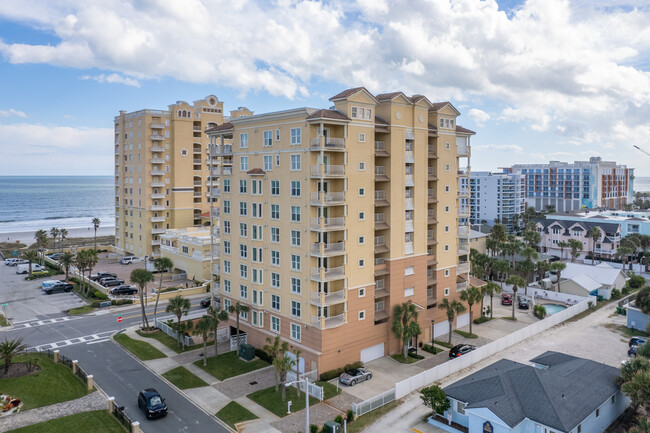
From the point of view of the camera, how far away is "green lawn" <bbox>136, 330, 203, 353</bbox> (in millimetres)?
48125

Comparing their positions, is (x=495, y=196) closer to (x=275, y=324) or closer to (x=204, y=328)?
(x=275, y=324)

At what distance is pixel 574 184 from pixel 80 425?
186m

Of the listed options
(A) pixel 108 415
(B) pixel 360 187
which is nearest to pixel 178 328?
(A) pixel 108 415

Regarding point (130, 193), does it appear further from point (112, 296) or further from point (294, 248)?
point (294, 248)

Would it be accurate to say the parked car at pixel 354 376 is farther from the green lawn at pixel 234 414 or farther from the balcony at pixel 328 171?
the balcony at pixel 328 171

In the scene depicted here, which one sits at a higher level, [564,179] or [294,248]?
[564,179]

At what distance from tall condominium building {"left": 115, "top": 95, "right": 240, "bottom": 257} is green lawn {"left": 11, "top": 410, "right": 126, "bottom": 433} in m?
63.1

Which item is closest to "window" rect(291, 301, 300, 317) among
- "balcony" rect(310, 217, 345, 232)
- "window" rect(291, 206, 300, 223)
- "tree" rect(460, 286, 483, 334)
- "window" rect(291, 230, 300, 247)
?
"window" rect(291, 230, 300, 247)

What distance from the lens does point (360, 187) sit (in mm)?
42781

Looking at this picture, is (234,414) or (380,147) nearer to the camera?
(234,414)

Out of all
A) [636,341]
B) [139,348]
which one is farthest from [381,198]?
[636,341]

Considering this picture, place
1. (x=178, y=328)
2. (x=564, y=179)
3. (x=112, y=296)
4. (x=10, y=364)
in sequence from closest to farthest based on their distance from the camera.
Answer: (x=10, y=364), (x=178, y=328), (x=112, y=296), (x=564, y=179)

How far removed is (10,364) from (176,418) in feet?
59.5

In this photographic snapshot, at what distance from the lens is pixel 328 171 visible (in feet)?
135
